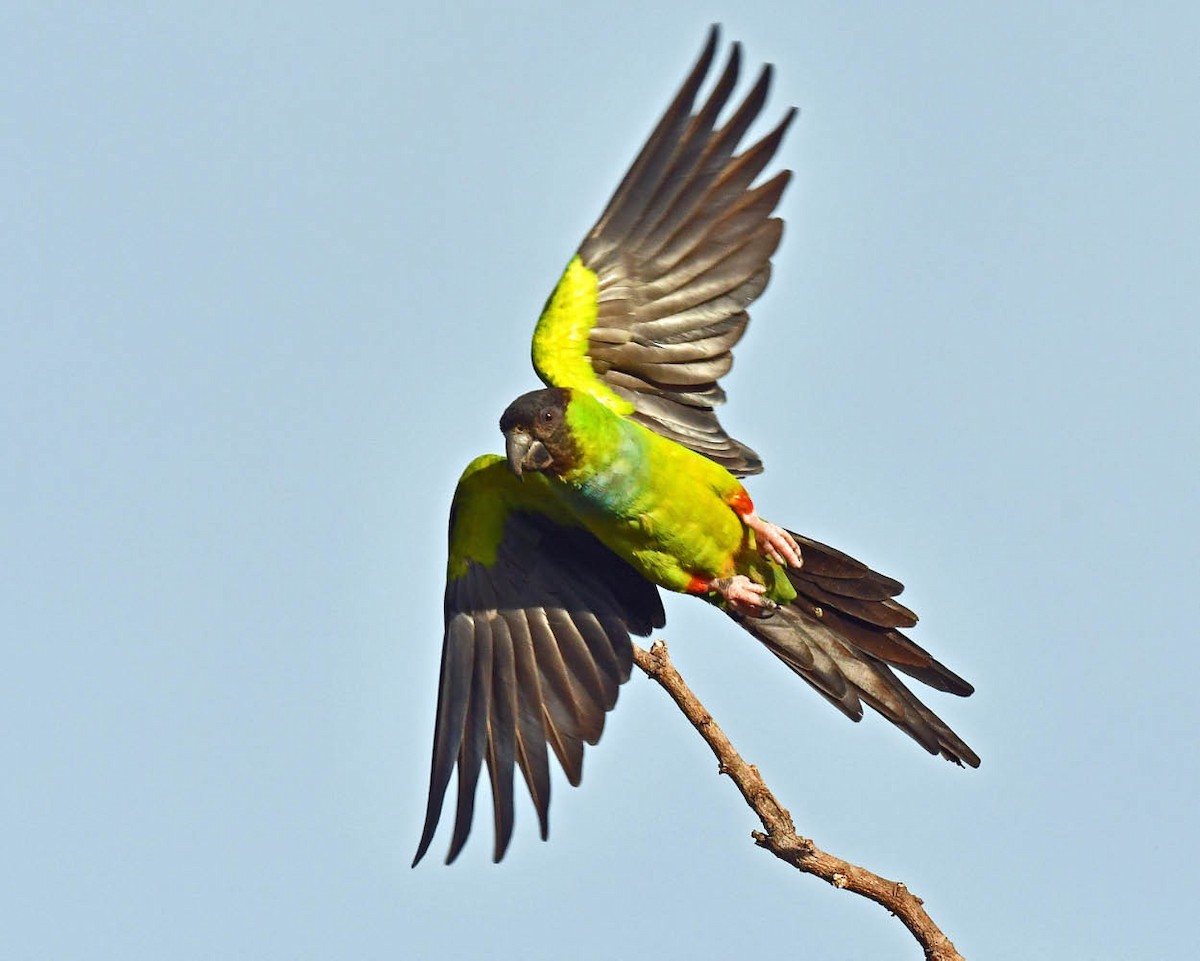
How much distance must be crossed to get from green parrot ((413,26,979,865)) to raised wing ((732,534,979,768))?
11mm

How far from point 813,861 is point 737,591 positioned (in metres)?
2.15

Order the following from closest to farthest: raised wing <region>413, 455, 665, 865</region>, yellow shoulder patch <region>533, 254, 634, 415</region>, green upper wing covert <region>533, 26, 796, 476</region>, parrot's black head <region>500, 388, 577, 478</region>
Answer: parrot's black head <region>500, 388, 577, 478</region> < green upper wing covert <region>533, 26, 796, 476</region> < yellow shoulder patch <region>533, 254, 634, 415</region> < raised wing <region>413, 455, 665, 865</region>

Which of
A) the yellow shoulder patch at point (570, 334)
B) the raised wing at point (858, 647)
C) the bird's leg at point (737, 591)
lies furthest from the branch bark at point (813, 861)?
the yellow shoulder patch at point (570, 334)

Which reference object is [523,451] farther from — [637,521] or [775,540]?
Result: [775,540]

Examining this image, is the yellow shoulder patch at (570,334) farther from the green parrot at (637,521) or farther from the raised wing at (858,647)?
the raised wing at (858,647)

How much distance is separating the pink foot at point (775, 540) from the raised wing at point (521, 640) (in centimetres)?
92

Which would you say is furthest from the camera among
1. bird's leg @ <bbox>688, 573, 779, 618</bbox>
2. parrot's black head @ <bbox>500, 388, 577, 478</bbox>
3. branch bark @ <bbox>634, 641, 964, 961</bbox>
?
bird's leg @ <bbox>688, 573, 779, 618</bbox>

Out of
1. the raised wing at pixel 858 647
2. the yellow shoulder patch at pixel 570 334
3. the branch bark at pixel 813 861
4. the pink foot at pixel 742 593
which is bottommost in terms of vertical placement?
the branch bark at pixel 813 861

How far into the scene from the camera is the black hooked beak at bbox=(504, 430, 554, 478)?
8.03 m

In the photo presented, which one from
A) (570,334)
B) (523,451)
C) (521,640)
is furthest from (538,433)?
(521,640)

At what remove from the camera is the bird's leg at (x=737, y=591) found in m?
8.63

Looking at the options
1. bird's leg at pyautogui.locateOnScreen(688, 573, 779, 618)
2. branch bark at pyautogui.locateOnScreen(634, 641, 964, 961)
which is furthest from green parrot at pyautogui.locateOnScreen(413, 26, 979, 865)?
branch bark at pyautogui.locateOnScreen(634, 641, 964, 961)

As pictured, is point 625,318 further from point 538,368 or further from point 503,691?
point 503,691

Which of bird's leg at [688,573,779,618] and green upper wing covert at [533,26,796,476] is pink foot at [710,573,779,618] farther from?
green upper wing covert at [533,26,796,476]
